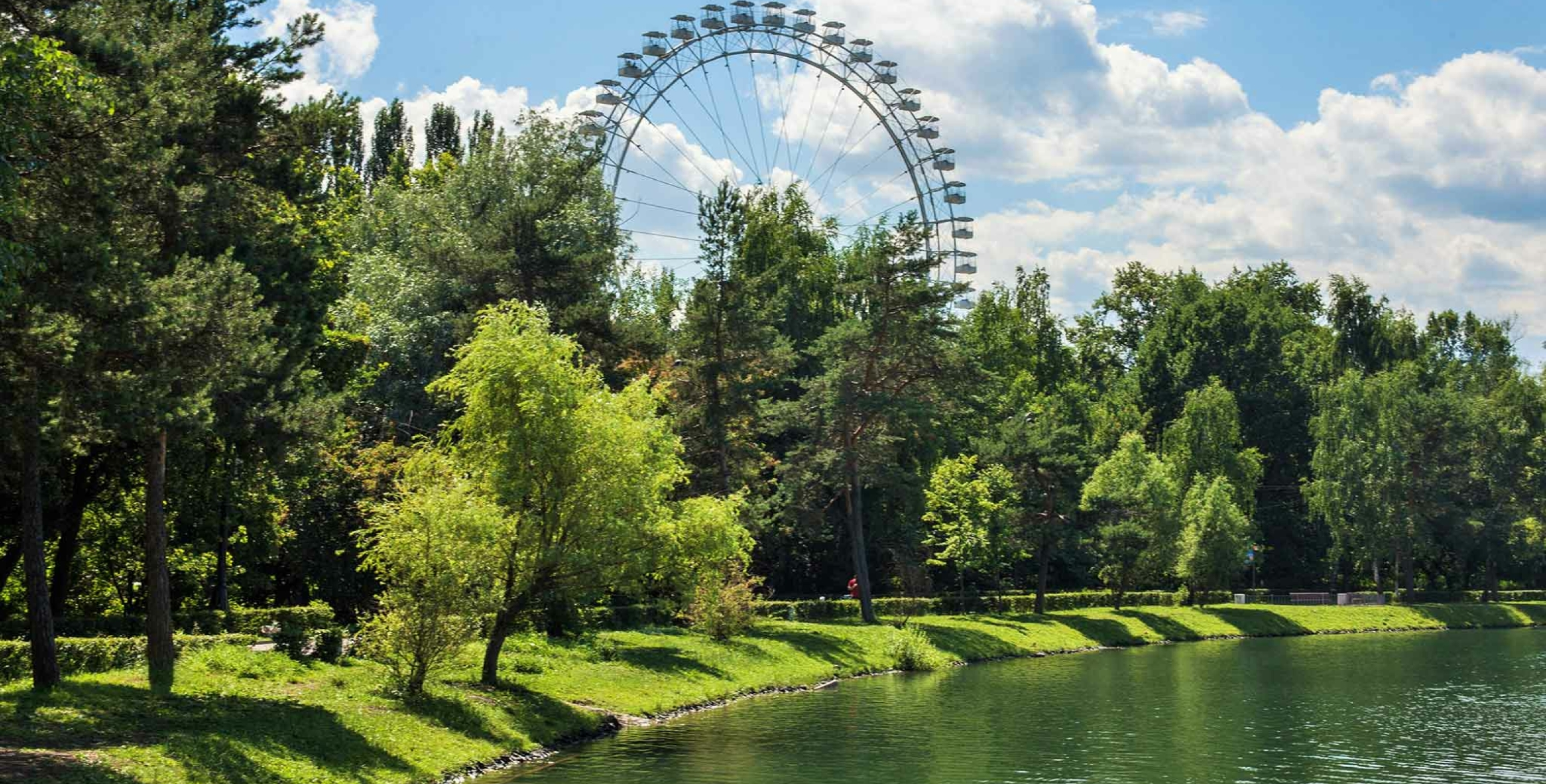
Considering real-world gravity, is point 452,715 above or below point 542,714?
above

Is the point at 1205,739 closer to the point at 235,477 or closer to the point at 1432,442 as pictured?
the point at 235,477

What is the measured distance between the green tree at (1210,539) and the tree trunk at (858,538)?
24208 millimetres

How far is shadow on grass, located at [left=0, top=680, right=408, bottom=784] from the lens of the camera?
23.1 meters

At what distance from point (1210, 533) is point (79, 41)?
2723 inches

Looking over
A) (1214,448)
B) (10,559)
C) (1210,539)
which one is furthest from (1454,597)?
(10,559)

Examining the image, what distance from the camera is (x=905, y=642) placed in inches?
2115

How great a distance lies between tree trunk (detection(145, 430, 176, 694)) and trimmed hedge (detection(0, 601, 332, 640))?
105 inches

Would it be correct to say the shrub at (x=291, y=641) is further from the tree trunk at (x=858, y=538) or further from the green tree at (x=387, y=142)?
the green tree at (x=387, y=142)

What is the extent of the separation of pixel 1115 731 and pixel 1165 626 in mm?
40005

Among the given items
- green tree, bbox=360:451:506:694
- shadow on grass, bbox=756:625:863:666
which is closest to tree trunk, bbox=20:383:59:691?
green tree, bbox=360:451:506:694

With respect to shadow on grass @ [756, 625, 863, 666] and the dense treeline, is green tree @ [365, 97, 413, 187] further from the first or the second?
shadow on grass @ [756, 625, 863, 666]

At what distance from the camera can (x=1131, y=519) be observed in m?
79.0

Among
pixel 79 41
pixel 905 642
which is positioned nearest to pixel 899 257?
pixel 905 642

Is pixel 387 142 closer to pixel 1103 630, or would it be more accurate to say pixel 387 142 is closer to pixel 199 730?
pixel 1103 630
